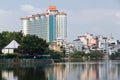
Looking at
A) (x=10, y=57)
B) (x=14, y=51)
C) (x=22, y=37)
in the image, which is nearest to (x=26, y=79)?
(x=10, y=57)

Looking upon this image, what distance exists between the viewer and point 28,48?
85.7 meters

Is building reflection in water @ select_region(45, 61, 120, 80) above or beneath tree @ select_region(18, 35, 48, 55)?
beneath

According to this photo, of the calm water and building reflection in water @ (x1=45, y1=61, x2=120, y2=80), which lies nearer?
the calm water

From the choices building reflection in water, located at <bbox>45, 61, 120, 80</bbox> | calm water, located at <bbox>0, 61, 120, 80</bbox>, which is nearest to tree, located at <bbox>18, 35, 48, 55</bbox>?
calm water, located at <bbox>0, 61, 120, 80</bbox>

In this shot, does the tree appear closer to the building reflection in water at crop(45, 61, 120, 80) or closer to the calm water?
the calm water

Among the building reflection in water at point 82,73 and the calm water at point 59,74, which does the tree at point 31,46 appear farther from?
the building reflection in water at point 82,73

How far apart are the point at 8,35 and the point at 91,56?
309 feet

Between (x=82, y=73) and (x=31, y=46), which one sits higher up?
(x=31, y=46)

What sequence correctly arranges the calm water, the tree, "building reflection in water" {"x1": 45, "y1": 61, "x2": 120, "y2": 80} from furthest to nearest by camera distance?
the tree, "building reflection in water" {"x1": 45, "y1": 61, "x2": 120, "y2": 80}, the calm water

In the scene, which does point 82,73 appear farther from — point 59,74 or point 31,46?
point 31,46

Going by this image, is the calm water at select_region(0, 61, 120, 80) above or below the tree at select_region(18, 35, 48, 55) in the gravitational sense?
below

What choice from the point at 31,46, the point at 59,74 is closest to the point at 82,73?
the point at 59,74

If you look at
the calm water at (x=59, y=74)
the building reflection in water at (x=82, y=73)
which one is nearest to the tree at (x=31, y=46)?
the calm water at (x=59, y=74)

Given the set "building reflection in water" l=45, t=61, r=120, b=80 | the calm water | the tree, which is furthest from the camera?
the tree
